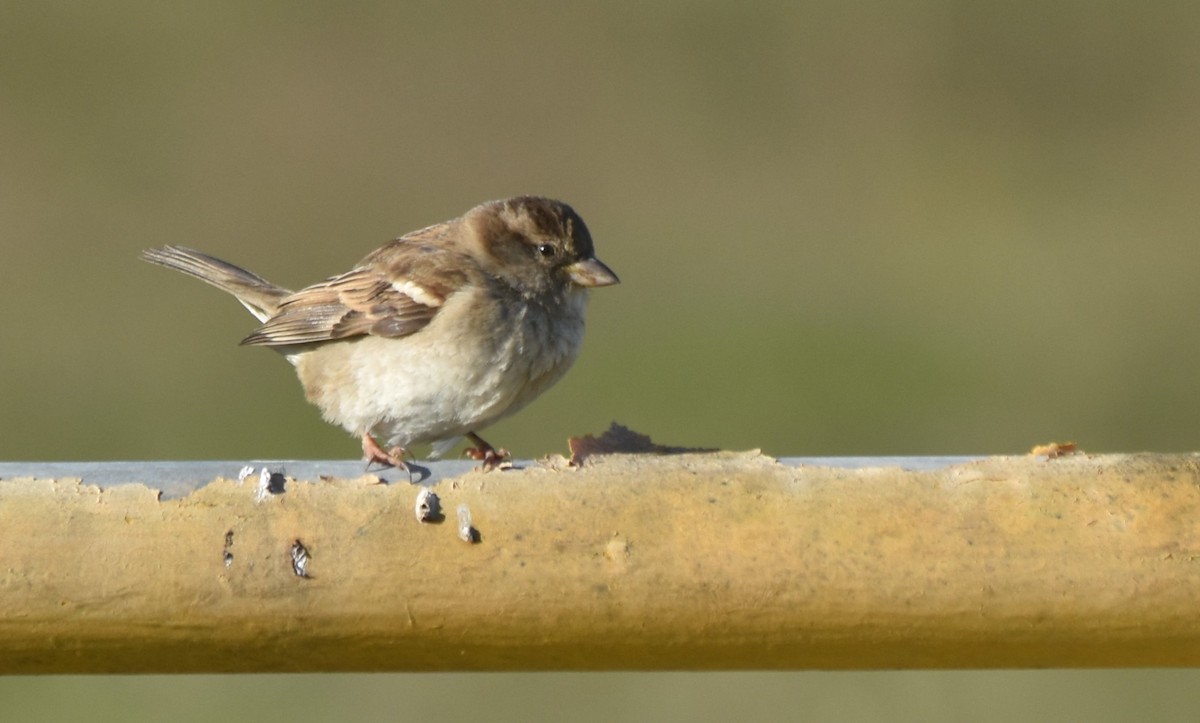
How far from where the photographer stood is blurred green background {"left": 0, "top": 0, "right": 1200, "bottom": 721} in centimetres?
786

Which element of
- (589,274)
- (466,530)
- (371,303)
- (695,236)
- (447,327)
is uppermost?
(695,236)

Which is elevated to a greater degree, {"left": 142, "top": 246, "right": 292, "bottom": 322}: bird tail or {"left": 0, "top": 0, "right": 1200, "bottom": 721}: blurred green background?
{"left": 0, "top": 0, "right": 1200, "bottom": 721}: blurred green background

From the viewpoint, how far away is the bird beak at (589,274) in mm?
4207

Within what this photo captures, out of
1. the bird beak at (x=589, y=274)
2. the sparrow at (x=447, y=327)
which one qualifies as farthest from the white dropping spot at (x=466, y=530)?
the bird beak at (x=589, y=274)

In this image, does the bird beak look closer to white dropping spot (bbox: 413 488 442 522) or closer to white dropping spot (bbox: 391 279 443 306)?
white dropping spot (bbox: 391 279 443 306)

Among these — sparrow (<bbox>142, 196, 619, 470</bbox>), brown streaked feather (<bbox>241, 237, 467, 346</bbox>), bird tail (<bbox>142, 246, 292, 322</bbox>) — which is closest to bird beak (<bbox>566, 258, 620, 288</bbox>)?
sparrow (<bbox>142, 196, 619, 470</bbox>)

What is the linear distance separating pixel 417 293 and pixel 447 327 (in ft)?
0.69

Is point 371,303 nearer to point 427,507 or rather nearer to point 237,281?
point 237,281

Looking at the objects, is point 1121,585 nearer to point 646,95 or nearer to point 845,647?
point 845,647

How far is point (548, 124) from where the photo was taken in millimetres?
11102

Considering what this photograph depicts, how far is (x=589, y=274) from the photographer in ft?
13.9

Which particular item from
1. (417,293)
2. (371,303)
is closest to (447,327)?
(417,293)

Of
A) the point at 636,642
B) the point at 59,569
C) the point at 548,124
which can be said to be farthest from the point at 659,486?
the point at 548,124

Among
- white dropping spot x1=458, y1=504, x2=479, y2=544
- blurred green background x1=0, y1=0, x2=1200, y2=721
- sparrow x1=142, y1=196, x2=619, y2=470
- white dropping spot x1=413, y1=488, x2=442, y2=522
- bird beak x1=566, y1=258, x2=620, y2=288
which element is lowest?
white dropping spot x1=458, y1=504, x2=479, y2=544
